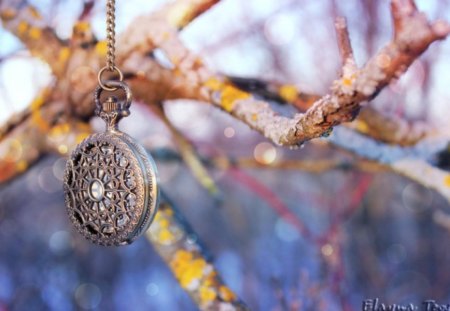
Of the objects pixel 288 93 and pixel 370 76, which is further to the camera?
pixel 288 93

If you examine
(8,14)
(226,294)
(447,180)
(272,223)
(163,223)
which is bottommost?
(226,294)

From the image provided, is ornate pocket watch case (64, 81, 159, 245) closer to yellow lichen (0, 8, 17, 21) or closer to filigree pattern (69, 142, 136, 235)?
filigree pattern (69, 142, 136, 235)

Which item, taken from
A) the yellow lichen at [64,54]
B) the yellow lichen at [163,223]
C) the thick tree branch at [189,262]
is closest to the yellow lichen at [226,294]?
the thick tree branch at [189,262]

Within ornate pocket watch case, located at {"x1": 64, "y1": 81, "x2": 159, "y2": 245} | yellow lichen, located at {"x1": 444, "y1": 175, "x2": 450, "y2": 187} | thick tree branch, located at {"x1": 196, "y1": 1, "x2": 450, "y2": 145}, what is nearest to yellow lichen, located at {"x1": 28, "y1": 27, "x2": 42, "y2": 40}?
ornate pocket watch case, located at {"x1": 64, "y1": 81, "x2": 159, "y2": 245}

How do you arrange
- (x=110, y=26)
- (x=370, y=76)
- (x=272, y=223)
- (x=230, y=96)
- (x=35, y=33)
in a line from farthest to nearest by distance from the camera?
(x=272, y=223) → (x=35, y=33) → (x=230, y=96) → (x=110, y=26) → (x=370, y=76)

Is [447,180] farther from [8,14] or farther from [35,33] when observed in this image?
[8,14]

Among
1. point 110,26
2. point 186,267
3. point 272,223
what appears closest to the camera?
point 110,26

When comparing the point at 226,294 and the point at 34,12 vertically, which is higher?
the point at 34,12

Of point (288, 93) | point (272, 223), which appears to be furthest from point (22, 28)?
point (272, 223)
